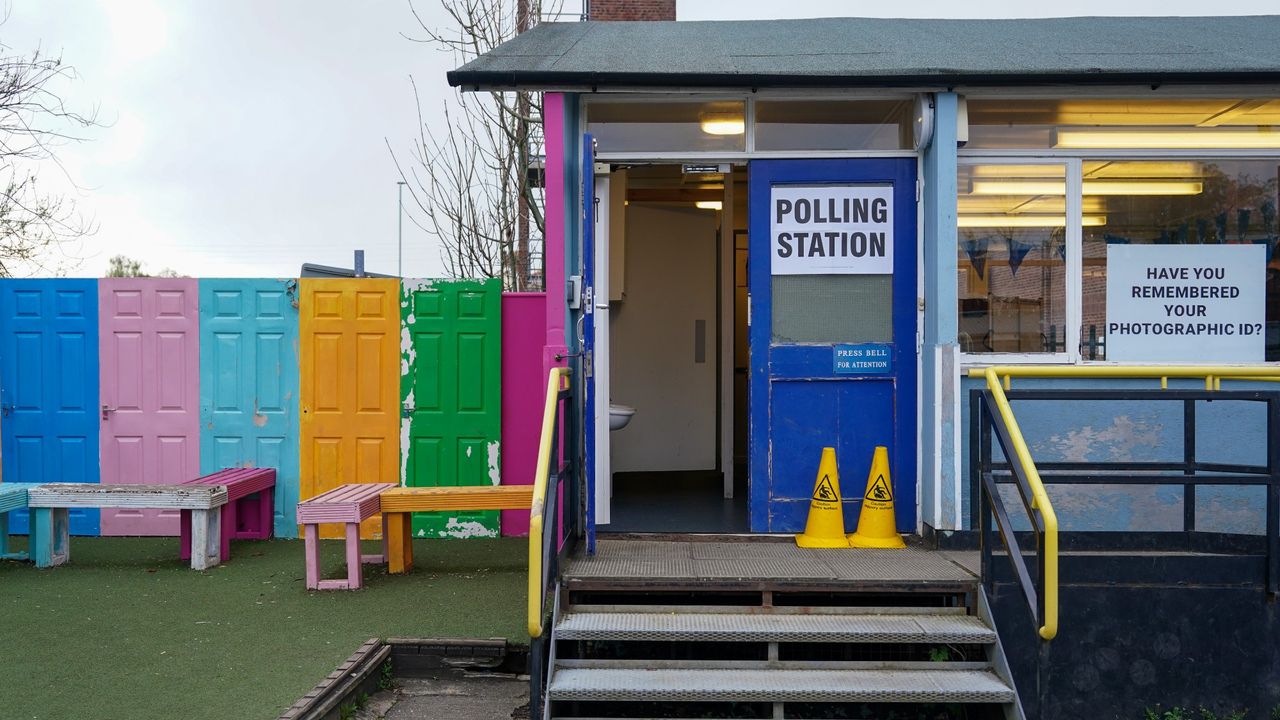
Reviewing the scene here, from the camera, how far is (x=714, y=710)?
4.40 meters

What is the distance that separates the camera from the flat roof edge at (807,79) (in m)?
5.32

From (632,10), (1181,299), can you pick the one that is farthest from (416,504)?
(632,10)

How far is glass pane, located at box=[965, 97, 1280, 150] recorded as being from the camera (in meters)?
5.73

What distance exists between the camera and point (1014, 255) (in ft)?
18.7

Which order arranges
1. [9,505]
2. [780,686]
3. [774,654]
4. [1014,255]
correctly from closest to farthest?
[780,686] < [774,654] < [1014,255] < [9,505]

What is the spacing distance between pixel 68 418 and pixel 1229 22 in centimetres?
931

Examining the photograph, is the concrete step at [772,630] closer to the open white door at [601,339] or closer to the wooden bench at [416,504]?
the open white door at [601,339]

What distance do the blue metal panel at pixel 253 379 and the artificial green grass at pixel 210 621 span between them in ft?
2.20

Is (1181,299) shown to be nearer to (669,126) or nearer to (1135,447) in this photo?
(1135,447)

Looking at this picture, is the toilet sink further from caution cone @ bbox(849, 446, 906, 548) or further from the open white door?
caution cone @ bbox(849, 446, 906, 548)

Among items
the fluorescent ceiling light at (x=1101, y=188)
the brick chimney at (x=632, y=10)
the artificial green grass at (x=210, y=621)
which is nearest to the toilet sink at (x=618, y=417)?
the artificial green grass at (x=210, y=621)

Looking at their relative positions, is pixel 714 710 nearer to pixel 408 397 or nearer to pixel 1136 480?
pixel 1136 480

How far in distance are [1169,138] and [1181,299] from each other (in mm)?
977

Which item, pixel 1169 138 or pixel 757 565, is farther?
pixel 1169 138
